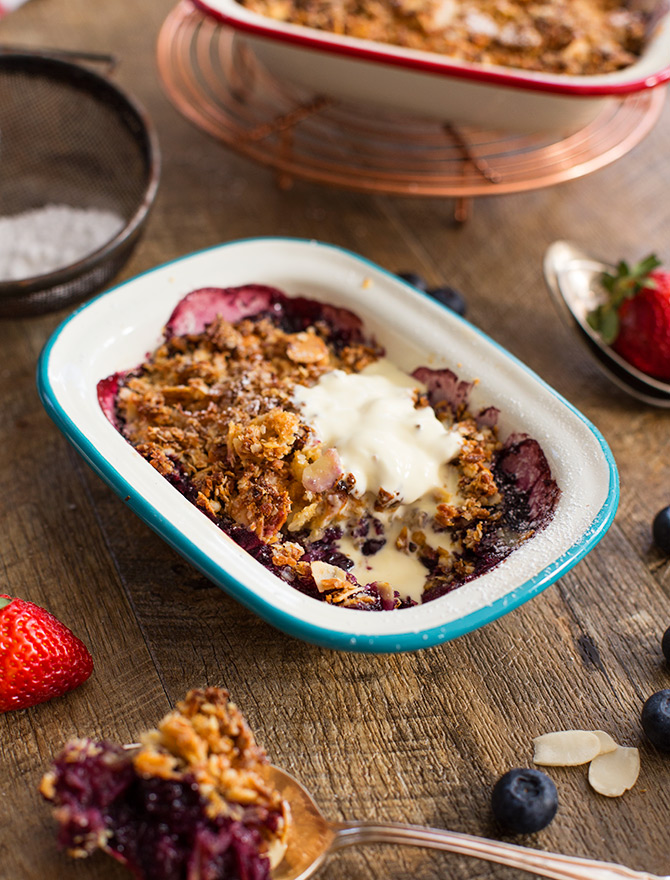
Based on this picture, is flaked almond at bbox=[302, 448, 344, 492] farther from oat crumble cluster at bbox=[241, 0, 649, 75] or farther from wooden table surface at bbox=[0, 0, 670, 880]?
oat crumble cluster at bbox=[241, 0, 649, 75]

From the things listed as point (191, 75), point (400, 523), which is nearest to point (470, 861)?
point (400, 523)

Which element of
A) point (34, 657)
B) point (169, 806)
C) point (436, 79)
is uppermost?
point (436, 79)

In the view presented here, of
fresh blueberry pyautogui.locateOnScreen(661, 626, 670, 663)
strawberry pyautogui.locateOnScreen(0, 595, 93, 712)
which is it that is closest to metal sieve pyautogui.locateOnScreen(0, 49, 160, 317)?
strawberry pyautogui.locateOnScreen(0, 595, 93, 712)

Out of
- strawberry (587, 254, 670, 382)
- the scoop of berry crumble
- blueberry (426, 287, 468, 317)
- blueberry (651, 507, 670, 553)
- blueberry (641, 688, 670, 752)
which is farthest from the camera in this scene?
blueberry (426, 287, 468, 317)

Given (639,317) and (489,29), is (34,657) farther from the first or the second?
(489,29)

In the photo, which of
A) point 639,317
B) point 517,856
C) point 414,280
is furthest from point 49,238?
point 517,856

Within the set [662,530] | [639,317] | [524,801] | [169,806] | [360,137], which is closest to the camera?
[169,806]
